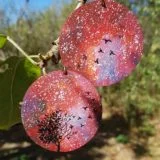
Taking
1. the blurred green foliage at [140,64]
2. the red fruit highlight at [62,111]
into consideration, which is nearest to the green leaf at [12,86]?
the red fruit highlight at [62,111]

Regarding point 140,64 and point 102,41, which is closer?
point 102,41

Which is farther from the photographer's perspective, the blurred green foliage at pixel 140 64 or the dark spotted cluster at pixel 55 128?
the blurred green foliage at pixel 140 64

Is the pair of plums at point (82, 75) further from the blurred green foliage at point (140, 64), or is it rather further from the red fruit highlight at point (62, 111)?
the blurred green foliage at point (140, 64)

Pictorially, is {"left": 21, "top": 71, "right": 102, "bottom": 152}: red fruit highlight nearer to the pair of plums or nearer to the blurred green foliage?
the pair of plums

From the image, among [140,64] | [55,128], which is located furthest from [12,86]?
[140,64]

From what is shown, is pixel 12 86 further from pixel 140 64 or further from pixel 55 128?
pixel 140 64

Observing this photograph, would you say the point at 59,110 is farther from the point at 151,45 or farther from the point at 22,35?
the point at 22,35

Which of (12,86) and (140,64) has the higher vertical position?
(12,86)
